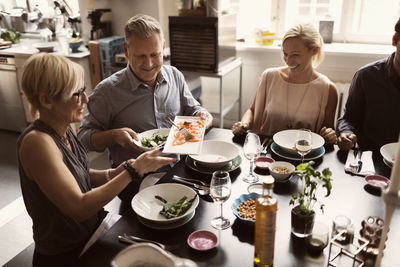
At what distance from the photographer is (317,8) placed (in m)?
3.58

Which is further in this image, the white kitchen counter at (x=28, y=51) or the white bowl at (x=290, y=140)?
the white kitchen counter at (x=28, y=51)

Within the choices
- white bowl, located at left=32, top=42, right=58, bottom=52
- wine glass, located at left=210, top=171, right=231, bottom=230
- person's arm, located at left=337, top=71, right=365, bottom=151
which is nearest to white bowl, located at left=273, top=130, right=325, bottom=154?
person's arm, located at left=337, top=71, right=365, bottom=151

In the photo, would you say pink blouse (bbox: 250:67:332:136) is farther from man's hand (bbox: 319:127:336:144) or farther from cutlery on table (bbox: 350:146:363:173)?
cutlery on table (bbox: 350:146:363:173)

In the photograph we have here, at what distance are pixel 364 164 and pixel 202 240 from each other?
877 mm

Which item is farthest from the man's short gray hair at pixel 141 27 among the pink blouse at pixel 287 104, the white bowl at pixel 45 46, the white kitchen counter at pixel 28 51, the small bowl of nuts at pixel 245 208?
the white bowl at pixel 45 46

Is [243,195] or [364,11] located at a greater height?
[364,11]

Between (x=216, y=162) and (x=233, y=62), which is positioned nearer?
(x=216, y=162)

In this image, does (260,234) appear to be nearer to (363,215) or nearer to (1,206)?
(363,215)

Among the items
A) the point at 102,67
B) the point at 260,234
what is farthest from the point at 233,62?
the point at 260,234

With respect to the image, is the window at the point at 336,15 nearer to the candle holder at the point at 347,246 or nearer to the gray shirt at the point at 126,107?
the gray shirt at the point at 126,107

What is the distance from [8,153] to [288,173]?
3249mm

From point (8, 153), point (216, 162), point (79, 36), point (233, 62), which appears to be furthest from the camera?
point (79, 36)

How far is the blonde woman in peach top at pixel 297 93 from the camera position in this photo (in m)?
2.12

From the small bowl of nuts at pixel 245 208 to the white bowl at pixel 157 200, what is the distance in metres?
0.14
